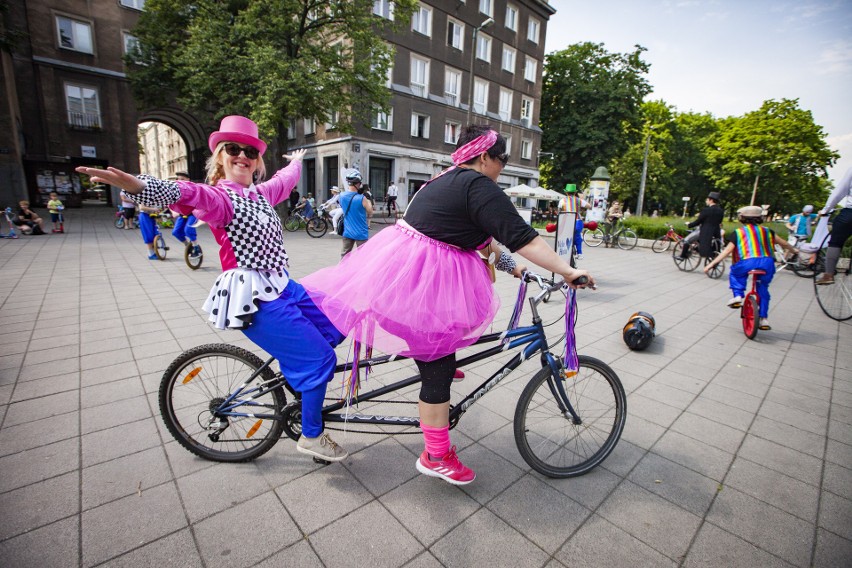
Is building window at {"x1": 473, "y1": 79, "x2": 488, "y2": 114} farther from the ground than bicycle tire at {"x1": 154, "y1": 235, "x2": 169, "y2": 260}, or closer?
farther from the ground

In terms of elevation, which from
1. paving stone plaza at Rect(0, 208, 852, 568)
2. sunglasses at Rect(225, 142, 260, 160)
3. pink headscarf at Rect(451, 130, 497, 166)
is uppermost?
pink headscarf at Rect(451, 130, 497, 166)

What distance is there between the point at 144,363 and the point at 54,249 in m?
10.1

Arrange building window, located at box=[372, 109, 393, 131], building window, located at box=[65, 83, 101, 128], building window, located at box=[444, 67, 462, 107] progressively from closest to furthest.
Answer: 1. building window, located at box=[372, 109, 393, 131]
2. building window, located at box=[65, 83, 101, 128]
3. building window, located at box=[444, 67, 462, 107]

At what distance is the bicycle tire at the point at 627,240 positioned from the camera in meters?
15.6

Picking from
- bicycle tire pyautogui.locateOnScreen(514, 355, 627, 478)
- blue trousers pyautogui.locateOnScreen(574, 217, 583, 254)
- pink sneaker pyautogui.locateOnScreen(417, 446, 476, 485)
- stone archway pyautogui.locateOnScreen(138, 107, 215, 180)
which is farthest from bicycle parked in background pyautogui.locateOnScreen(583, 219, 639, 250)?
stone archway pyautogui.locateOnScreen(138, 107, 215, 180)

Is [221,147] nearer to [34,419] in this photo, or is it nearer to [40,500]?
[40,500]

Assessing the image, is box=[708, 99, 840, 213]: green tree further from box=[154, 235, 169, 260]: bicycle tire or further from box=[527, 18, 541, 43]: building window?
box=[154, 235, 169, 260]: bicycle tire

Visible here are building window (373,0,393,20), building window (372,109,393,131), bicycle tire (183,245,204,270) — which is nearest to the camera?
bicycle tire (183,245,204,270)

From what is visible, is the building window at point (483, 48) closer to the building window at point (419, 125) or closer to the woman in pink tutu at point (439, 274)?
the building window at point (419, 125)

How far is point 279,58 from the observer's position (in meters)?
15.0

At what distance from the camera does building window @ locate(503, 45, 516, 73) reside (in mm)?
29016

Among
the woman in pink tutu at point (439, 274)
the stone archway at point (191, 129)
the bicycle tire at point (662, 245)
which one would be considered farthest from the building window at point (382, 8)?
the woman in pink tutu at point (439, 274)

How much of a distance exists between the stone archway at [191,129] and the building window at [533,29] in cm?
2490

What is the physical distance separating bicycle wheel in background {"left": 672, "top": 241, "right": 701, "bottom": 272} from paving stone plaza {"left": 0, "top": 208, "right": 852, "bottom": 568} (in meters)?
7.09
